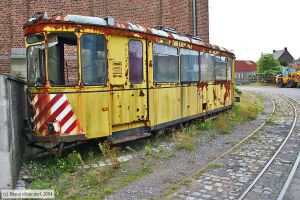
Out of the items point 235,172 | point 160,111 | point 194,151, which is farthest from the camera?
point 160,111

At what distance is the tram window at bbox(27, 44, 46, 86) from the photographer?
7285 mm

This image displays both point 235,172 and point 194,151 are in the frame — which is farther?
point 194,151

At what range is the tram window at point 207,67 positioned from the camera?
12.3 metres

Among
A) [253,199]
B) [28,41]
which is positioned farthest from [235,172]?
[28,41]

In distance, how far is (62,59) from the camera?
8055mm

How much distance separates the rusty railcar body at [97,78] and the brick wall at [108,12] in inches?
383

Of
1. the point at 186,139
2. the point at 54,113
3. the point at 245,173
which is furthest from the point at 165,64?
the point at 245,173

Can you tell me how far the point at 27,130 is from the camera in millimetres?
7770

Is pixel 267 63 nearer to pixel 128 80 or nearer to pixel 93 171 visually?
pixel 128 80

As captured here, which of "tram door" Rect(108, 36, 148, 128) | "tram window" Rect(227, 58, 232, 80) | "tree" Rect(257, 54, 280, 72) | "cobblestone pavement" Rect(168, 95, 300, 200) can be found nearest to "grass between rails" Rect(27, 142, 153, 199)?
"tram door" Rect(108, 36, 148, 128)

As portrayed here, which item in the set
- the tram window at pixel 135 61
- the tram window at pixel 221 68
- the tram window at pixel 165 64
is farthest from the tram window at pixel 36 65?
the tram window at pixel 221 68

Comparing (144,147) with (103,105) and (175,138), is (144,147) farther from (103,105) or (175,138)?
(103,105)

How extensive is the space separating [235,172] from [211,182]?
92cm

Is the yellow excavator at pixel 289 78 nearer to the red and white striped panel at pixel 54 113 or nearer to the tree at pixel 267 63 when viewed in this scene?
the tree at pixel 267 63
